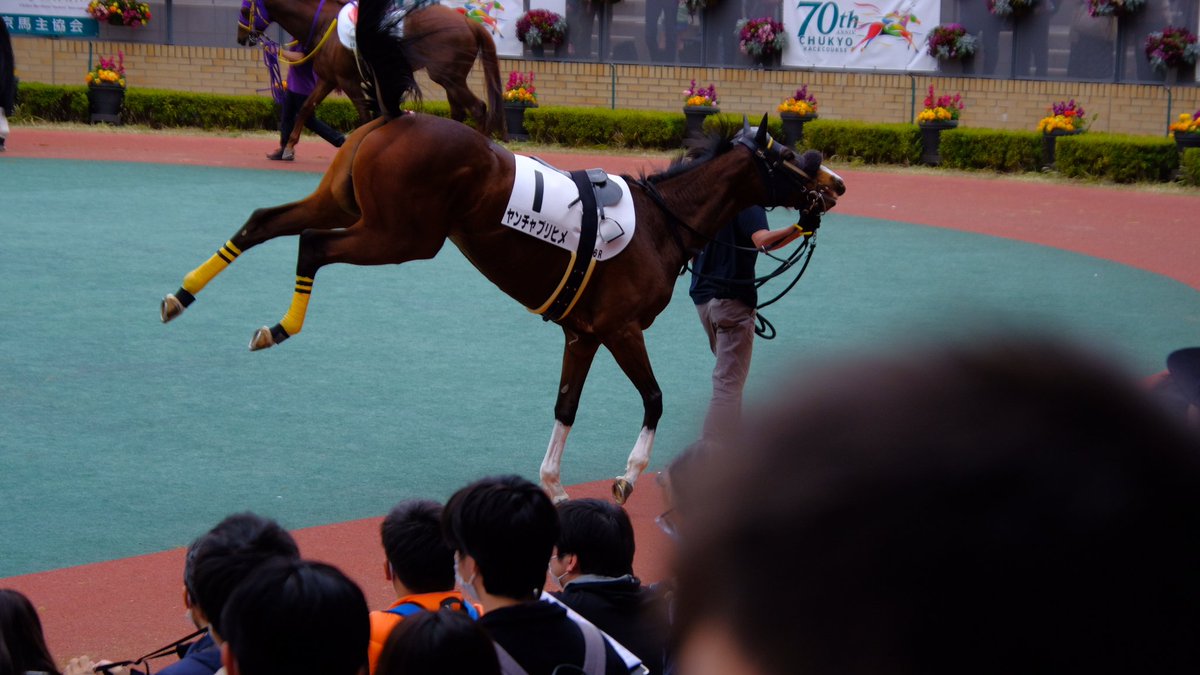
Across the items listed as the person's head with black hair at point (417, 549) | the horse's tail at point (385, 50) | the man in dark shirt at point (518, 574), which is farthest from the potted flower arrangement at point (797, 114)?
the man in dark shirt at point (518, 574)

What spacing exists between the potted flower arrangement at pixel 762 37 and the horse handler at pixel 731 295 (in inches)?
709

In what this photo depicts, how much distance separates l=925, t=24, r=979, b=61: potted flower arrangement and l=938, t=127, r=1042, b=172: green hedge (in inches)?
98.9

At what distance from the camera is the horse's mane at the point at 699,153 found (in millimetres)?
6676

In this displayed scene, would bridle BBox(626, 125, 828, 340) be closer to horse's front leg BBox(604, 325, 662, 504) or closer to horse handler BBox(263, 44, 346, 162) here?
horse's front leg BBox(604, 325, 662, 504)

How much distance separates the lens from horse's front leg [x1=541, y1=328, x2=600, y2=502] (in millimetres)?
6223

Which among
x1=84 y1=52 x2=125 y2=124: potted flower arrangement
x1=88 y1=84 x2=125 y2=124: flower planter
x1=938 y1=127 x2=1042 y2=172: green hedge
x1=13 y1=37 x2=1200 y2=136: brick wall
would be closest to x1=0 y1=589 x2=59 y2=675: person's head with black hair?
x1=938 y1=127 x2=1042 y2=172: green hedge

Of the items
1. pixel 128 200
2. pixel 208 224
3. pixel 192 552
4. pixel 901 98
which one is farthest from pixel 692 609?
pixel 901 98

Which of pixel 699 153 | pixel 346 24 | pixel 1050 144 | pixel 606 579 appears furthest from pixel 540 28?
pixel 606 579

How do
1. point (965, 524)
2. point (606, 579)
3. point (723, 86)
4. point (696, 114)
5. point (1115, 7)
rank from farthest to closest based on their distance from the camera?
1. point (723, 86)
2. point (696, 114)
3. point (1115, 7)
4. point (606, 579)
5. point (965, 524)

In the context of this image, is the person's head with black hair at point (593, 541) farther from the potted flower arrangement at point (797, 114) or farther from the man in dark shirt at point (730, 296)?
the potted flower arrangement at point (797, 114)

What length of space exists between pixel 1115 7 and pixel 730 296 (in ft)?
60.0

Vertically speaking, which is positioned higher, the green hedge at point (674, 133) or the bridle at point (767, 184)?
the green hedge at point (674, 133)

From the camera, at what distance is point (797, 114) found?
2261 centimetres

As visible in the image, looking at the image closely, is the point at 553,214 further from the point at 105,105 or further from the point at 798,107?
the point at 105,105
